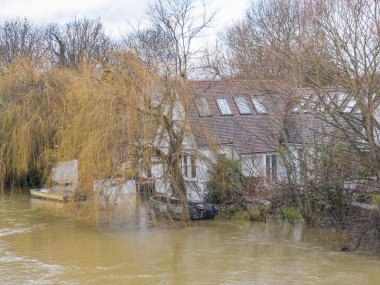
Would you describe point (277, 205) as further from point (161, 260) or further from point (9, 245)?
point (9, 245)

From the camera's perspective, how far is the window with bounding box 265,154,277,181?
18.5 m

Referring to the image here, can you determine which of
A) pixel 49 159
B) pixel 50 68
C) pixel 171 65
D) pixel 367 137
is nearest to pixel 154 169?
pixel 171 65

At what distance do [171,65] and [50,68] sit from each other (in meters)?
9.03

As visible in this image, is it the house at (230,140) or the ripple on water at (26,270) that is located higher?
the house at (230,140)

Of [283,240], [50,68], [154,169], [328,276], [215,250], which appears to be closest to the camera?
[328,276]

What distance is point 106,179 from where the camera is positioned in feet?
55.3

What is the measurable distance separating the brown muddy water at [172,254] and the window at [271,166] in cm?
164

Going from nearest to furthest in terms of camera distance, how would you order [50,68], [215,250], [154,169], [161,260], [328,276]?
[328,276], [161,260], [215,250], [154,169], [50,68]

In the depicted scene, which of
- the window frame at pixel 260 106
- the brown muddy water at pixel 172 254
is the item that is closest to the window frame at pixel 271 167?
the brown muddy water at pixel 172 254

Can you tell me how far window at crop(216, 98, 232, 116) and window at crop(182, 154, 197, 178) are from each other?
225 inches

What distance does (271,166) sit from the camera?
21.3 m

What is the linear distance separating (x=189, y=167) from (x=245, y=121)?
6.12 m

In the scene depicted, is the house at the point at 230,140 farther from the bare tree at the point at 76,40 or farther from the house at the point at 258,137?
the bare tree at the point at 76,40

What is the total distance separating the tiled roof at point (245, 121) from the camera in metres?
17.9
